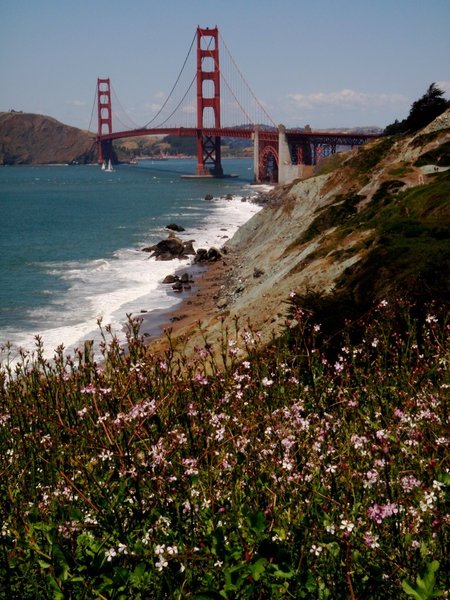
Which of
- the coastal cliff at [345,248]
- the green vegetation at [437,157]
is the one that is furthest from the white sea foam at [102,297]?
the green vegetation at [437,157]

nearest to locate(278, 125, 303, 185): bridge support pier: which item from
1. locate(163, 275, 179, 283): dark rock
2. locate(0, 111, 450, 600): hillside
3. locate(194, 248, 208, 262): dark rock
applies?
locate(194, 248, 208, 262): dark rock

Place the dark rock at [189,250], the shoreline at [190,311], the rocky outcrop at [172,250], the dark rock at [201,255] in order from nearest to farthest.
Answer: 1. the shoreline at [190,311]
2. the dark rock at [201,255]
3. the rocky outcrop at [172,250]
4. the dark rock at [189,250]

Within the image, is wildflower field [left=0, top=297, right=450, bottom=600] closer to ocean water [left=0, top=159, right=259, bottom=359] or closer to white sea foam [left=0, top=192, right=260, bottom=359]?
ocean water [left=0, top=159, right=259, bottom=359]

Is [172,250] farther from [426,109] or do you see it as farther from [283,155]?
[283,155]

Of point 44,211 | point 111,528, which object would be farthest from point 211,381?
point 44,211

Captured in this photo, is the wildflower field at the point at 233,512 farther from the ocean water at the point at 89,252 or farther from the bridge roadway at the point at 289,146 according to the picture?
the bridge roadway at the point at 289,146
